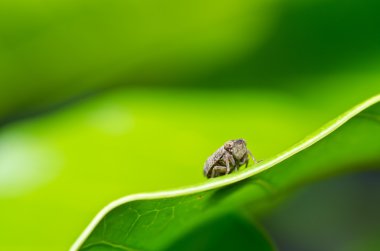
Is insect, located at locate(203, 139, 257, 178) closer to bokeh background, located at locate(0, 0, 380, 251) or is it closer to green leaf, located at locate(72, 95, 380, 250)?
bokeh background, located at locate(0, 0, 380, 251)

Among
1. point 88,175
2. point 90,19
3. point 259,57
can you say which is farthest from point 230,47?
point 88,175

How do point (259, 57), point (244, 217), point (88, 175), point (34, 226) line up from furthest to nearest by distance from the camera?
point (259, 57)
point (88, 175)
point (34, 226)
point (244, 217)

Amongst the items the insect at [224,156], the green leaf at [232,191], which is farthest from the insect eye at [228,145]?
the green leaf at [232,191]

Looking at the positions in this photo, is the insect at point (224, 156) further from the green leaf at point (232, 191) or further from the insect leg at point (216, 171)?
the green leaf at point (232, 191)

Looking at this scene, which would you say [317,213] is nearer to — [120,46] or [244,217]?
[244,217]

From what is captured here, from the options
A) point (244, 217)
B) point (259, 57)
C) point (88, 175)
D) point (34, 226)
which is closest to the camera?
point (244, 217)

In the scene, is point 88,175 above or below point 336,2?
below

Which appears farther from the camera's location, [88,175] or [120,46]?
[120,46]
